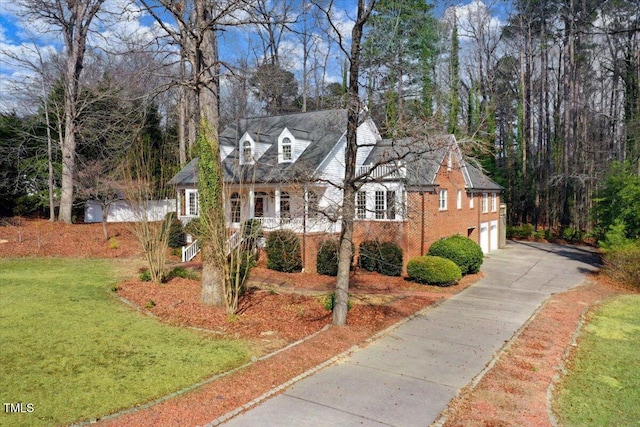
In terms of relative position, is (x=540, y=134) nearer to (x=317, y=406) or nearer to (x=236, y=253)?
(x=236, y=253)

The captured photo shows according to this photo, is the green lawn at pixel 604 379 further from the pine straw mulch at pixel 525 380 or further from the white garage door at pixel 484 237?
the white garage door at pixel 484 237

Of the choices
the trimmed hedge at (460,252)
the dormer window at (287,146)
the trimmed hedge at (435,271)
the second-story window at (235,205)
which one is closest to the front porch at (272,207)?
the second-story window at (235,205)

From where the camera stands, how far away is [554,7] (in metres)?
36.0

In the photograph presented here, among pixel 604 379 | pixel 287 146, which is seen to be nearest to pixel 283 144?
pixel 287 146

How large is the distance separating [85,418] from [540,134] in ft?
146

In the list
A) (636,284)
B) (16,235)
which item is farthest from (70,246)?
(636,284)

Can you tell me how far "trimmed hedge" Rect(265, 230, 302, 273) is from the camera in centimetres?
1804

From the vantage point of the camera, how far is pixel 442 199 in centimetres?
2073

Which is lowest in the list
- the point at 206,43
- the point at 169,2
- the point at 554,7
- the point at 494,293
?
the point at 494,293

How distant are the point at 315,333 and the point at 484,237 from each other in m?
20.2

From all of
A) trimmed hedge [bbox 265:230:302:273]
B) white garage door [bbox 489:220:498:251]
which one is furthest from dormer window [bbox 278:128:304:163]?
white garage door [bbox 489:220:498:251]

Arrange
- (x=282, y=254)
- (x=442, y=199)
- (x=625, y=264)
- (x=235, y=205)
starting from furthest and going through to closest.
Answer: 1. (x=442, y=199)
2. (x=282, y=254)
3. (x=625, y=264)
4. (x=235, y=205)

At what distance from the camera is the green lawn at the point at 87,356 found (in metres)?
6.11

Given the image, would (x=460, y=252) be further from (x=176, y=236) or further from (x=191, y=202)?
(x=191, y=202)
